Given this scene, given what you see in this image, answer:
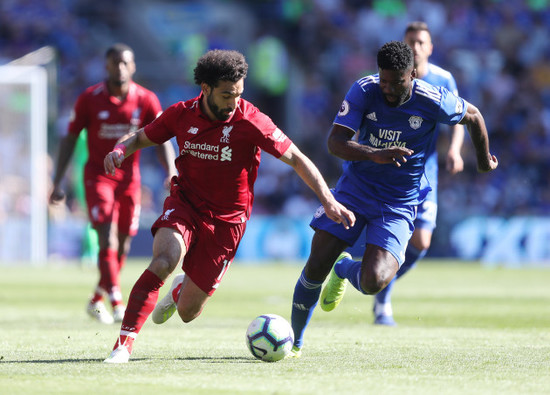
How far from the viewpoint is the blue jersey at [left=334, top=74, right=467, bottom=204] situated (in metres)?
7.45

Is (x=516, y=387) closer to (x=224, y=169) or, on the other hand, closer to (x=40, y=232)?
(x=224, y=169)

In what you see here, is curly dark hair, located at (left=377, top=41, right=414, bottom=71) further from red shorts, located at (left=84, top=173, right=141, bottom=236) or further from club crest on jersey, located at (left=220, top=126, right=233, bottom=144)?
red shorts, located at (left=84, top=173, right=141, bottom=236)

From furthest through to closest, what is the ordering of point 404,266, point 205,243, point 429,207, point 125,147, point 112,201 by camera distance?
point 112,201, point 404,266, point 429,207, point 205,243, point 125,147

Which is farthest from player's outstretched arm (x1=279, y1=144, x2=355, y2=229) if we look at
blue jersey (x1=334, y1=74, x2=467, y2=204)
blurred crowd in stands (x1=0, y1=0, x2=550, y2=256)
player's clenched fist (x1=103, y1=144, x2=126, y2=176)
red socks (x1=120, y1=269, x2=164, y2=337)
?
blurred crowd in stands (x1=0, y1=0, x2=550, y2=256)

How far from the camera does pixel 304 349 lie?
7824 mm

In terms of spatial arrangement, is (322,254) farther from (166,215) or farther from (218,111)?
(218,111)

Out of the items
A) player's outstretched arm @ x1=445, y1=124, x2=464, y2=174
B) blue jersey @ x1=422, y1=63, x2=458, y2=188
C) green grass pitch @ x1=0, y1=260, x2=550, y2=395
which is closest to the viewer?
green grass pitch @ x1=0, y1=260, x2=550, y2=395

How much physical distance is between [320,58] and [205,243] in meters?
20.7

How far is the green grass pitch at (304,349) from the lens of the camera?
5.75 m

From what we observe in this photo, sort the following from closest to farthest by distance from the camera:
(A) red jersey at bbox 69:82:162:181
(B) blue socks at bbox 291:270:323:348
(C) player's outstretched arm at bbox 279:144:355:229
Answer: (C) player's outstretched arm at bbox 279:144:355:229
(B) blue socks at bbox 291:270:323:348
(A) red jersey at bbox 69:82:162:181

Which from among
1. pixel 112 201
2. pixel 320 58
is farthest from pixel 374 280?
pixel 320 58

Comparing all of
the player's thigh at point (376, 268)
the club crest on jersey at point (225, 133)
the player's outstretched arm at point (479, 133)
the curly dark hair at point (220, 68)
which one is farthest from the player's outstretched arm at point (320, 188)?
the player's outstretched arm at point (479, 133)

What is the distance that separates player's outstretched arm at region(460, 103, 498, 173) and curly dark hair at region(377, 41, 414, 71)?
74cm

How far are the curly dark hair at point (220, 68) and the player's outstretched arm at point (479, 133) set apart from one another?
198 centimetres
